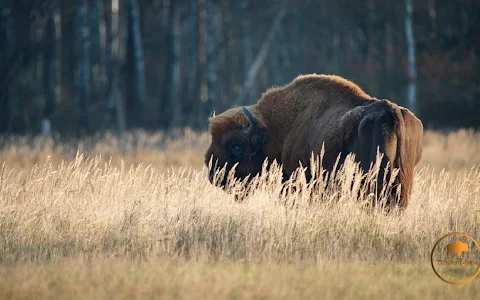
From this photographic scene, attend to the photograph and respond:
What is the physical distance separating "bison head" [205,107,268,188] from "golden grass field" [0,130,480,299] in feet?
1.56

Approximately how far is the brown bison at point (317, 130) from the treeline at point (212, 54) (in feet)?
60.9

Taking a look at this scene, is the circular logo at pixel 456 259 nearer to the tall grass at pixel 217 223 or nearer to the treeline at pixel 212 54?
the tall grass at pixel 217 223

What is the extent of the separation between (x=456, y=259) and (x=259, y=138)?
4.07 metres

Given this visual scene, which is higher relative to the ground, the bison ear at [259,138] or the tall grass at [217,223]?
the bison ear at [259,138]

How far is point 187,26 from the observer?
52.9m

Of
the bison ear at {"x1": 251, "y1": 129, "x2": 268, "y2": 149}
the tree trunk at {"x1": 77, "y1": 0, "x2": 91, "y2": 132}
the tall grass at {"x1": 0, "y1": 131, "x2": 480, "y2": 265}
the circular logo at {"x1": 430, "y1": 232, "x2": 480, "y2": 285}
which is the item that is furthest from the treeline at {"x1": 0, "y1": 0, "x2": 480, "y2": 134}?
the circular logo at {"x1": 430, "y1": 232, "x2": 480, "y2": 285}

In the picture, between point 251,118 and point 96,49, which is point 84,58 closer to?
point 96,49

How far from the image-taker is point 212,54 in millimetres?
31359

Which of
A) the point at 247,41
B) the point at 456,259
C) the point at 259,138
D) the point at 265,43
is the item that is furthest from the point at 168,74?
the point at 456,259

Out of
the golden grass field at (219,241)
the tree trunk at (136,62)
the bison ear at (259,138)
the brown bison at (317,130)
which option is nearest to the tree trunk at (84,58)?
the tree trunk at (136,62)

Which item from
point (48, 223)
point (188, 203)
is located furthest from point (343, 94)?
point (48, 223)

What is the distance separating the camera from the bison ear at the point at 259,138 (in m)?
11.1

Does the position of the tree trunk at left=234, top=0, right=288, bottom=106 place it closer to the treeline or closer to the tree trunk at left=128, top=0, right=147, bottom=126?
the treeline

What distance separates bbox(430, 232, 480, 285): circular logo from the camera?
7.14 metres
